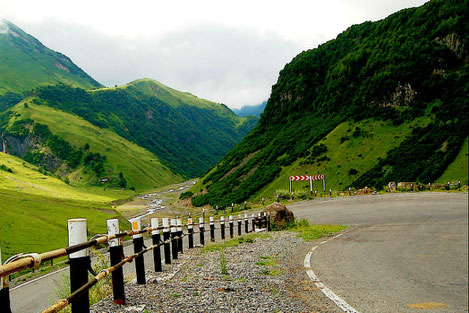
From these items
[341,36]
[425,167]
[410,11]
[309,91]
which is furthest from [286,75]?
[425,167]

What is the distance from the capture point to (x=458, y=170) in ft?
156

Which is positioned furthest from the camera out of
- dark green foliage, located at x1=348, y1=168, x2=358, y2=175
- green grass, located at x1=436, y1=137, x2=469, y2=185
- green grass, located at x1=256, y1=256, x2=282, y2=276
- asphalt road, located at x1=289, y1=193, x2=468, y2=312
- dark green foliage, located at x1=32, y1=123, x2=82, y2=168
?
dark green foliage, located at x1=32, y1=123, x2=82, y2=168

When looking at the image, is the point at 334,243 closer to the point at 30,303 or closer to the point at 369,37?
the point at 30,303

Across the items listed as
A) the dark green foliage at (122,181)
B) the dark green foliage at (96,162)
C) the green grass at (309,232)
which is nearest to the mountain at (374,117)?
the green grass at (309,232)

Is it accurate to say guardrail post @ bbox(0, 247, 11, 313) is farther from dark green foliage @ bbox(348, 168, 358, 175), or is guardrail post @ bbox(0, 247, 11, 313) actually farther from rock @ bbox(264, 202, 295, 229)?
dark green foliage @ bbox(348, 168, 358, 175)

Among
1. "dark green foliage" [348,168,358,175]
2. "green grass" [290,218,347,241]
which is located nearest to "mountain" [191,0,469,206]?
"dark green foliage" [348,168,358,175]

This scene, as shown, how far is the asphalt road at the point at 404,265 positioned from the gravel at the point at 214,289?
3.52 feet

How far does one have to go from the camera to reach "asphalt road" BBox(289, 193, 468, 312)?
23.0ft

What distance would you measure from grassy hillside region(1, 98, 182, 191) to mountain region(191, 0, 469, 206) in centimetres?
4839

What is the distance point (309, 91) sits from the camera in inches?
5221

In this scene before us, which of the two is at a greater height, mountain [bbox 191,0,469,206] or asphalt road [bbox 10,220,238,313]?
mountain [bbox 191,0,469,206]

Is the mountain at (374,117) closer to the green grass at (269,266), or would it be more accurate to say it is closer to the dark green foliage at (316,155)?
the dark green foliage at (316,155)

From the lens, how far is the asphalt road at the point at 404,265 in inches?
275

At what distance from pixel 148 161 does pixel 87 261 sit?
17855cm
